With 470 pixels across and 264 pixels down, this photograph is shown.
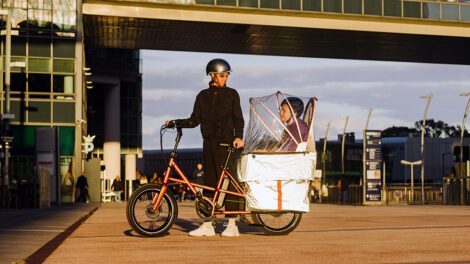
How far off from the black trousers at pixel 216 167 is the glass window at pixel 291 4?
4452 cm

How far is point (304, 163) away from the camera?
1191 centimetres

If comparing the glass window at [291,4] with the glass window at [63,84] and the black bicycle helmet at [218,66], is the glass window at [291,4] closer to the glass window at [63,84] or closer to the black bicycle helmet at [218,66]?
the glass window at [63,84]

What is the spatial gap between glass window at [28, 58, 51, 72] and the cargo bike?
3807 centimetres

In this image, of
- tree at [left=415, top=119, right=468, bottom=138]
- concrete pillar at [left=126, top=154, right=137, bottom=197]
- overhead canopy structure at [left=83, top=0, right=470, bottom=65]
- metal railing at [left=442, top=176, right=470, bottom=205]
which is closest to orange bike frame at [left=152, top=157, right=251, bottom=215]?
metal railing at [left=442, top=176, right=470, bottom=205]

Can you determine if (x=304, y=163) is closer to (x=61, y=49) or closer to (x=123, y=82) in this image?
(x=61, y=49)

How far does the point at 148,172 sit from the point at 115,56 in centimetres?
6571

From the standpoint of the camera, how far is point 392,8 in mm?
58875

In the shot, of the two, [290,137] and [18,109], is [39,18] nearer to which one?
[18,109]

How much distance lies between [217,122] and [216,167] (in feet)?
1.69

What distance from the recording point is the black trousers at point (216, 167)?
11.8 metres

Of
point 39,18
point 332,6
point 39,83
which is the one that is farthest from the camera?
point 332,6

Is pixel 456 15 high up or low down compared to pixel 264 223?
up

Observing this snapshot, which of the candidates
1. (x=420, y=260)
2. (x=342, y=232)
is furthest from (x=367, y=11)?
(x=420, y=260)

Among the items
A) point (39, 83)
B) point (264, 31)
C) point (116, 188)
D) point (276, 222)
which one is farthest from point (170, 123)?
point (264, 31)
